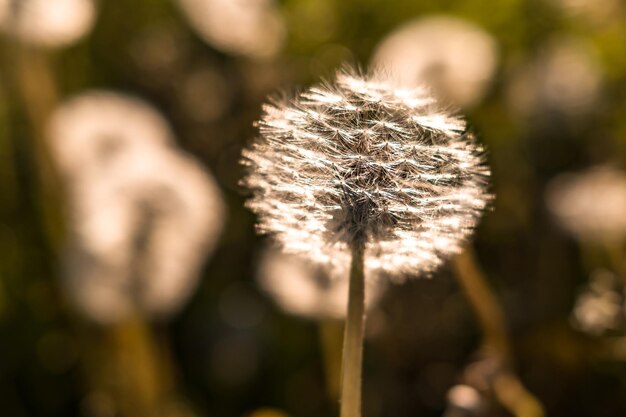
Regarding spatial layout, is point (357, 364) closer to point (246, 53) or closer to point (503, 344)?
point (503, 344)

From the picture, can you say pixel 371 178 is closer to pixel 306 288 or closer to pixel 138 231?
pixel 306 288

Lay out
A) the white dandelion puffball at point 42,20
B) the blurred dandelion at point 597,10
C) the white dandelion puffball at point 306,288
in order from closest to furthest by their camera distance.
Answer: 1. the white dandelion puffball at point 306,288
2. the white dandelion puffball at point 42,20
3. the blurred dandelion at point 597,10

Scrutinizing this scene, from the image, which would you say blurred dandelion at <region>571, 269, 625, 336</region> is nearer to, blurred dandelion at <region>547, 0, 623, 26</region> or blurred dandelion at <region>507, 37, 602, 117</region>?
blurred dandelion at <region>507, 37, 602, 117</region>

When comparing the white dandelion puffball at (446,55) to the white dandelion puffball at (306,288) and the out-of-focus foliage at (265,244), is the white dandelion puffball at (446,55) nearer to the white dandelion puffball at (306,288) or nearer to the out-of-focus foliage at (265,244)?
the out-of-focus foliage at (265,244)

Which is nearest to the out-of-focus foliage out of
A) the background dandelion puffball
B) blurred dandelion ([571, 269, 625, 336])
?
blurred dandelion ([571, 269, 625, 336])

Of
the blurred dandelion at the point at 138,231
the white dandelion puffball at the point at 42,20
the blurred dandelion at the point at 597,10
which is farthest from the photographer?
the blurred dandelion at the point at 597,10

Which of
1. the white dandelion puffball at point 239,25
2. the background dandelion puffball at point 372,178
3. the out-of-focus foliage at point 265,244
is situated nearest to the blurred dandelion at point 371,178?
the background dandelion puffball at point 372,178
